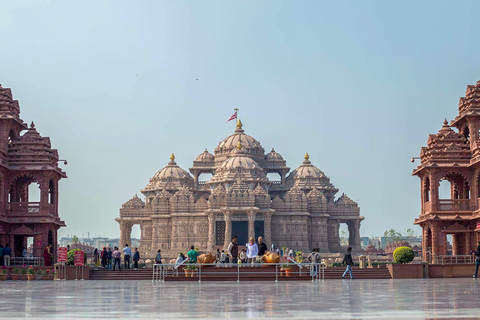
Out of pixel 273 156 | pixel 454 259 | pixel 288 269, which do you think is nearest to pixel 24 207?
pixel 288 269

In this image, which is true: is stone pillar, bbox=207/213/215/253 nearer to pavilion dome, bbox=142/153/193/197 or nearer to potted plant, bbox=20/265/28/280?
pavilion dome, bbox=142/153/193/197

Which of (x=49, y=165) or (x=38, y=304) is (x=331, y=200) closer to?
(x=49, y=165)

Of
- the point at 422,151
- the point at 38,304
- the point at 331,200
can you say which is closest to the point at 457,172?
the point at 422,151

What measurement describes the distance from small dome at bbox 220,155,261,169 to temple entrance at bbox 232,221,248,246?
8.24 m

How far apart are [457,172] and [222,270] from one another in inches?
775

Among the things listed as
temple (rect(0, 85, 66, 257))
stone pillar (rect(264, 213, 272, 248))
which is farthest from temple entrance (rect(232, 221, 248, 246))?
temple (rect(0, 85, 66, 257))

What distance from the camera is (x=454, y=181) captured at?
51188 mm

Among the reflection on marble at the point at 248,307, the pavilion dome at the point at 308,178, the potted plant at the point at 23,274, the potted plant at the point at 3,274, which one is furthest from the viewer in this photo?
the pavilion dome at the point at 308,178

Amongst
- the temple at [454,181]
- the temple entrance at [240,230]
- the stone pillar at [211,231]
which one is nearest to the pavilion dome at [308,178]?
the temple entrance at [240,230]

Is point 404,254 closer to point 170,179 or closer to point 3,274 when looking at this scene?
point 3,274

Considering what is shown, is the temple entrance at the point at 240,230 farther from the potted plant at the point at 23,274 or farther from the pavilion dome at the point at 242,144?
the potted plant at the point at 23,274

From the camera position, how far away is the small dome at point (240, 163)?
89.8 metres

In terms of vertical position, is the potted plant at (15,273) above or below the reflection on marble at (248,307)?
below

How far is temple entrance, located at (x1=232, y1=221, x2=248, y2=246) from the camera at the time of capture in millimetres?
82938
